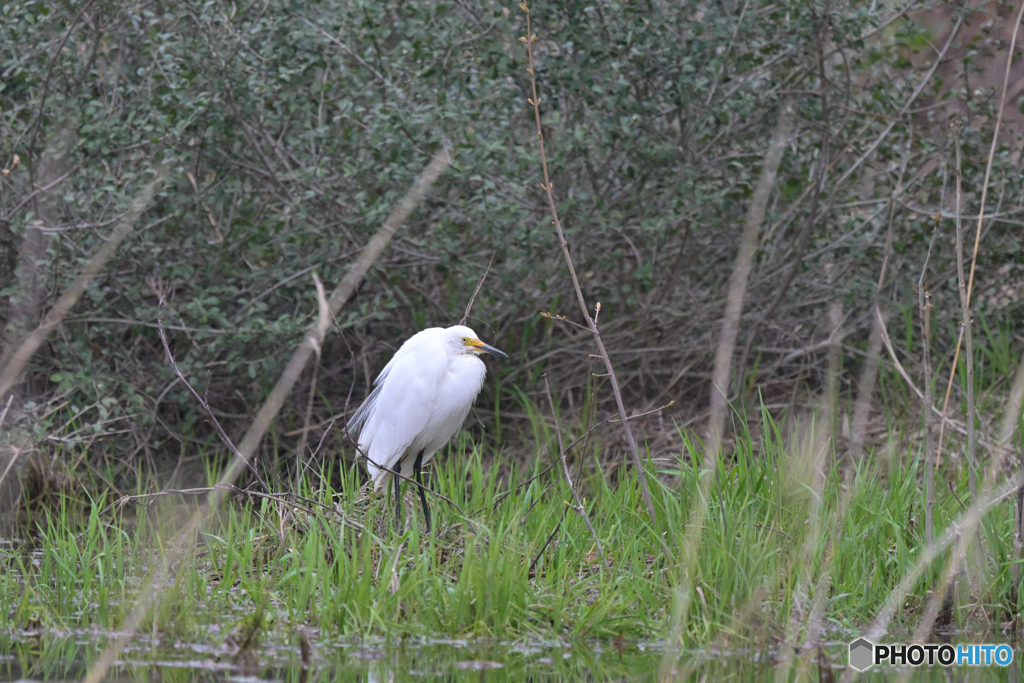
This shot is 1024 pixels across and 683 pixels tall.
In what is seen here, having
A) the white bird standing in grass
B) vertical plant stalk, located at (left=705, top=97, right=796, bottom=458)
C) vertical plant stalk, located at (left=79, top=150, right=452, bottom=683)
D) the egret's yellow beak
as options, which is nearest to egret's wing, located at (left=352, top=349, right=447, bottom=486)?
the white bird standing in grass

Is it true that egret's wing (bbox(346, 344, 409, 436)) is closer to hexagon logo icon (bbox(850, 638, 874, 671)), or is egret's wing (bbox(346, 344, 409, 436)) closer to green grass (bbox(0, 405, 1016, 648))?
green grass (bbox(0, 405, 1016, 648))

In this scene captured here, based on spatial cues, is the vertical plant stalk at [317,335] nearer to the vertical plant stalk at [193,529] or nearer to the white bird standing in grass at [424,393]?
the vertical plant stalk at [193,529]

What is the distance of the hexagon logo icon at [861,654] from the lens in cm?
318

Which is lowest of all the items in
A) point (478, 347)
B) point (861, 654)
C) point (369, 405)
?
point (861, 654)

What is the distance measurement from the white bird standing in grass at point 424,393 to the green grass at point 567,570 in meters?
0.35

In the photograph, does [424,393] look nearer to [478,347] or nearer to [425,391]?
[425,391]

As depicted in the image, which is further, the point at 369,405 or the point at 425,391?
the point at 369,405

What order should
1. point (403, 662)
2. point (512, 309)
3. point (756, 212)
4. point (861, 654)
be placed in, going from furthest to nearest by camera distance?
point (512, 309)
point (756, 212)
point (861, 654)
point (403, 662)

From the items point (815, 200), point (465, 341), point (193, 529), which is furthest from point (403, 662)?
point (815, 200)

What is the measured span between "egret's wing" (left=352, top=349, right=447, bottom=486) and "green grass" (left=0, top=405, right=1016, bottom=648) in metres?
0.34

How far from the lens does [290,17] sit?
5.32m

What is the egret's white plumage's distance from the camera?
14.0 feet

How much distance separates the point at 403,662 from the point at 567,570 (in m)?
0.72

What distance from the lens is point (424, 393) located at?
4266 mm
